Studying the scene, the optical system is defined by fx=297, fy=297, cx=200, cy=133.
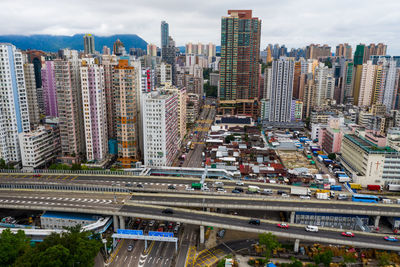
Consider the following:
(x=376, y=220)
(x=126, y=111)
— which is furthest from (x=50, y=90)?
(x=376, y=220)

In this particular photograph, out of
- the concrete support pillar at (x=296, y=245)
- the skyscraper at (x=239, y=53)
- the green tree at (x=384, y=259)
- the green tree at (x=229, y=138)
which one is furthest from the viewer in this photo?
the skyscraper at (x=239, y=53)

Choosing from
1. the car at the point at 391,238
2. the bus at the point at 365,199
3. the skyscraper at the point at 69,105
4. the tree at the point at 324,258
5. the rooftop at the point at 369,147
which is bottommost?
the tree at the point at 324,258

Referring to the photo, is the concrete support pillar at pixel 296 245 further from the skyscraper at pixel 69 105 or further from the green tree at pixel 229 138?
the skyscraper at pixel 69 105

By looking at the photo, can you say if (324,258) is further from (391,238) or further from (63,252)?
(63,252)

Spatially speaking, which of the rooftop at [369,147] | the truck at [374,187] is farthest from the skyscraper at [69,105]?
the truck at [374,187]

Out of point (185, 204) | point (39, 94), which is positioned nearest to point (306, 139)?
point (185, 204)
